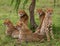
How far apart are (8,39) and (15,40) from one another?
267 millimetres

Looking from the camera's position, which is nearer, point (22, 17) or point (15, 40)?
point (15, 40)

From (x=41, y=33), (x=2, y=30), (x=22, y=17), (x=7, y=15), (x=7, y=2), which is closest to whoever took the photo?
(x=41, y=33)

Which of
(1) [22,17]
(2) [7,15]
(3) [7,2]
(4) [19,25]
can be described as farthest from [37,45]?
(3) [7,2]

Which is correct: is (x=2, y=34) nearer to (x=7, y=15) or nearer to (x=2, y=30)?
(x=2, y=30)

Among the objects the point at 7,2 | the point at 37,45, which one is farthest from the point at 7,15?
the point at 37,45

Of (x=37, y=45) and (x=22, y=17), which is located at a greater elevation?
(x=22, y=17)

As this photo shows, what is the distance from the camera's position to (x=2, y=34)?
1017 centimetres

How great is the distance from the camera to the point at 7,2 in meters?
17.5

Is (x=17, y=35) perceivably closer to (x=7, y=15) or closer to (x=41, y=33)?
(x=41, y=33)

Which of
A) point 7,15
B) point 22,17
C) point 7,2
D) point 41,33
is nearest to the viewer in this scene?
point 41,33

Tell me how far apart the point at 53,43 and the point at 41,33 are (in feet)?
2.07

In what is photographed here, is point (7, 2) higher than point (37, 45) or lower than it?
higher

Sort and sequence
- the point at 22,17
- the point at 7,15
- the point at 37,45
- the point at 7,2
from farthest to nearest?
the point at 7,2
the point at 7,15
the point at 22,17
the point at 37,45

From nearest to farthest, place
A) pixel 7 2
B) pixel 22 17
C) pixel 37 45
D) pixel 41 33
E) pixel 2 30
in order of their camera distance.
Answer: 1. pixel 37 45
2. pixel 41 33
3. pixel 22 17
4. pixel 2 30
5. pixel 7 2
